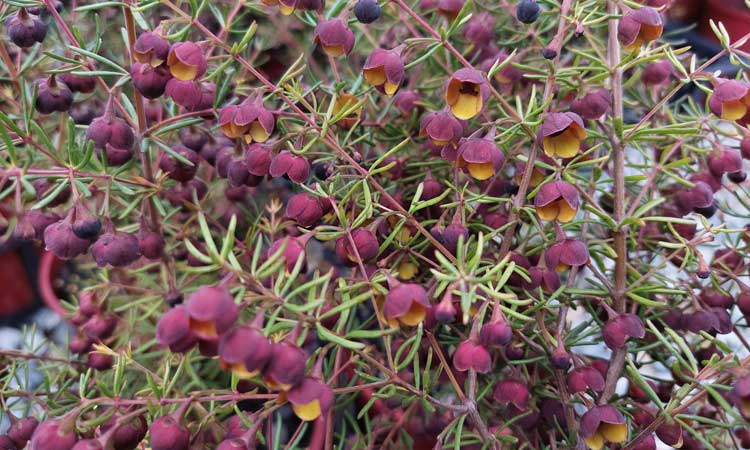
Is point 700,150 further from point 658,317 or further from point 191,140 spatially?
point 191,140

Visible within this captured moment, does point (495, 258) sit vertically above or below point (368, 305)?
above

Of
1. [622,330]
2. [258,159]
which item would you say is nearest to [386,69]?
[258,159]

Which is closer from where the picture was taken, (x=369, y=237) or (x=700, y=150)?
(x=369, y=237)

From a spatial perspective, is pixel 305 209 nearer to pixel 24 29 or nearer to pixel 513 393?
pixel 513 393

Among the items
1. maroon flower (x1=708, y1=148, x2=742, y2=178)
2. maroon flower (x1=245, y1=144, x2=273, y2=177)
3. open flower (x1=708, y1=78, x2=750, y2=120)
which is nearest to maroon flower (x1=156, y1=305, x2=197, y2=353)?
maroon flower (x1=245, y1=144, x2=273, y2=177)

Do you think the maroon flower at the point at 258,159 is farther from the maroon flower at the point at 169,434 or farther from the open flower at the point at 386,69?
the maroon flower at the point at 169,434

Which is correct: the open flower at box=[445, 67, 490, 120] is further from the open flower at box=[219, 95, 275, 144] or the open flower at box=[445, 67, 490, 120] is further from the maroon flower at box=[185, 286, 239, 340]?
the maroon flower at box=[185, 286, 239, 340]

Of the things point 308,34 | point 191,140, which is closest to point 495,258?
point 191,140

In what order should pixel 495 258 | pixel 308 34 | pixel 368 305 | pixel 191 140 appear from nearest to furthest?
pixel 495 258, pixel 191 140, pixel 368 305, pixel 308 34

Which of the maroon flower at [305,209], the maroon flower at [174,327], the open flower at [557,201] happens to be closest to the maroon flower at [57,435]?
the maroon flower at [174,327]
